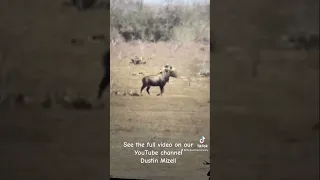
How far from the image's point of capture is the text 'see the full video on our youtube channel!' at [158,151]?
2.41 ft

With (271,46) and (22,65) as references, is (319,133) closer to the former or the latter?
(271,46)

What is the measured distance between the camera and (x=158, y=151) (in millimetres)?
739

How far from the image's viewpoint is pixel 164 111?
737 millimetres

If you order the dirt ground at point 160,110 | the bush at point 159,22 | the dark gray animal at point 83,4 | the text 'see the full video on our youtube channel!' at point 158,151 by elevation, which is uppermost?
the dark gray animal at point 83,4

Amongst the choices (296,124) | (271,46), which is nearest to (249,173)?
(296,124)

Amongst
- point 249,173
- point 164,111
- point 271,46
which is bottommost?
point 249,173

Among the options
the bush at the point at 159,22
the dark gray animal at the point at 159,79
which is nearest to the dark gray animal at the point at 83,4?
the bush at the point at 159,22

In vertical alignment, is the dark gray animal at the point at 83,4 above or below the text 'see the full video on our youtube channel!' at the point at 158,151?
above

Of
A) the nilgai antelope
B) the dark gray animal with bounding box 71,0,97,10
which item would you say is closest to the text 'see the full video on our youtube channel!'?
the nilgai antelope

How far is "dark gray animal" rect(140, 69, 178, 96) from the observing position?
0.73m

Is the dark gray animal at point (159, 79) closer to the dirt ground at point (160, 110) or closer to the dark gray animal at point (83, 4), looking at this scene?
the dirt ground at point (160, 110)

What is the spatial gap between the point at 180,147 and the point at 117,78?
0.18 meters

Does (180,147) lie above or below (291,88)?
below

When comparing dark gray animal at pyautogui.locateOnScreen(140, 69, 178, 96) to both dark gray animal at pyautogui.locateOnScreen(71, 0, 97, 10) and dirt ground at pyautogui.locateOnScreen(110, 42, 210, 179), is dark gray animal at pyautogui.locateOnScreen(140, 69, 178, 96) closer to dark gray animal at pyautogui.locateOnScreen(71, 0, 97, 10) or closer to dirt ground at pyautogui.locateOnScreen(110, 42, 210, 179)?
dirt ground at pyautogui.locateOnScreen(110, 42, 210, 179)
